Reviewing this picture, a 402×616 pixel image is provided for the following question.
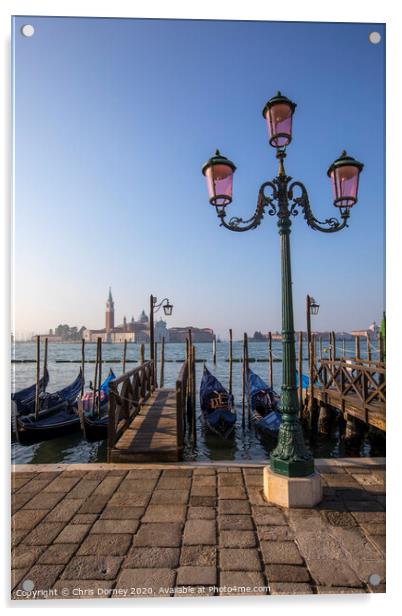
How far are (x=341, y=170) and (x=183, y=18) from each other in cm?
194

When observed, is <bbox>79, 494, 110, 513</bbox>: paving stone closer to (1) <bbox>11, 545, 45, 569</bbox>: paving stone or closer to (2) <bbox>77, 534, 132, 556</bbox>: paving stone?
(2) <bbox>77, 534, 132, 556</bbox>: paving stone

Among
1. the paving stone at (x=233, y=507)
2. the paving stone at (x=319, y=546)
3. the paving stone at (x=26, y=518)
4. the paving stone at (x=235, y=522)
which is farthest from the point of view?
the paving stone at (x=233, y=507)

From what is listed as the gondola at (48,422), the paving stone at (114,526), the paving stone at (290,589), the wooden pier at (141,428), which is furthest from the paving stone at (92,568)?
the gondola at (48,422)

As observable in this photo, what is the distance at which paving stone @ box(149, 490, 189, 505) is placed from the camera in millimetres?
3343

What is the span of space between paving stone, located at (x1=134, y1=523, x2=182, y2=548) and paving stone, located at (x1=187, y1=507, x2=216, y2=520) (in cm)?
19

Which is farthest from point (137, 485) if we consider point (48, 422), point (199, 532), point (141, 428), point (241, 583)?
point (48, 422)

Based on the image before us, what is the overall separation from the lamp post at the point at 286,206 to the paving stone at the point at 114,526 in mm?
Result: 1445

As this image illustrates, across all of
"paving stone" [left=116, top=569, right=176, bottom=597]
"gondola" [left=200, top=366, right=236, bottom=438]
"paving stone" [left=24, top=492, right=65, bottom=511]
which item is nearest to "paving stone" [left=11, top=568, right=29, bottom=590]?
"paving stone" [left=116, top=569, right=176, bottom=597]

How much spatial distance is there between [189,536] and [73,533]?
1.00 m

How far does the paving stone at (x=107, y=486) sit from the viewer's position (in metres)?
3.58

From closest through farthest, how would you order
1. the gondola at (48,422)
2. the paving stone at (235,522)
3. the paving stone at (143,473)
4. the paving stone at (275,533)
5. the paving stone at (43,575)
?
the paving stone at (43,575) < the paving stone at (275,533) < the paving stone at (235,522) < the paving stone at (143,473) < the gondola at (48,422)

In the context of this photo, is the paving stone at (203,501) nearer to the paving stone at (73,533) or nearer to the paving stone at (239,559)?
the paving stone at (239,559)

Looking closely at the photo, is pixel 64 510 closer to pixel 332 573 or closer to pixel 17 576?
pixel 17 576
